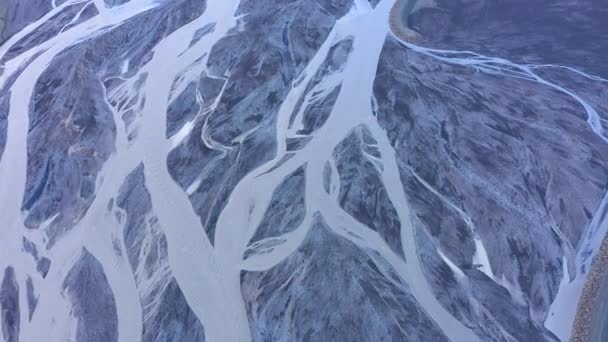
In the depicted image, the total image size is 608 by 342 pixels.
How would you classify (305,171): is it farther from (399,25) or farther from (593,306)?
(593,306)

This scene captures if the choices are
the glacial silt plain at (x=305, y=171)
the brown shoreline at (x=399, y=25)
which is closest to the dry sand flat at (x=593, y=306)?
the glacial silt plain at (x=305, y=171)

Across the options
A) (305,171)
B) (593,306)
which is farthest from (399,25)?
(593,306)

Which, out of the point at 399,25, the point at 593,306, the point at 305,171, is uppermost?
the point at 399,25

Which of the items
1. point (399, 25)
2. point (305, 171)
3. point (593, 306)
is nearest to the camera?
point (593, 306)

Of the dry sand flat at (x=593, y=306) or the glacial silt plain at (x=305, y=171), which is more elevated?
the glacial silt plain at (x=305, y=171)

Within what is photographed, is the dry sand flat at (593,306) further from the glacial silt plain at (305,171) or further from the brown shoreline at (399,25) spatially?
the brown shoreline at (399,25)

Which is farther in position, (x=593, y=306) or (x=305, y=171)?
(x=305, y=171)

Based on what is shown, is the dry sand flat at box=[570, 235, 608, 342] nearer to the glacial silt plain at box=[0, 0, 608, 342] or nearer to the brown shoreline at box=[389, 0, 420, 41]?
the glacial silt plain at box=[0, 0, 608, 342]

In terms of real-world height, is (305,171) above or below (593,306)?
above

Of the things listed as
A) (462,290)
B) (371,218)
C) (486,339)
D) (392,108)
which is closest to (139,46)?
(392,108)
